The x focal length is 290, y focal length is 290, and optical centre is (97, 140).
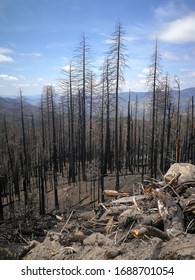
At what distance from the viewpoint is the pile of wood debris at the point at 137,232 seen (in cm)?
320

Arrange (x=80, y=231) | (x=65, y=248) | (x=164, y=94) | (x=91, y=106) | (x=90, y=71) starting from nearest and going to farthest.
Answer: (x=65, y=248) → (x=80, y=231) → (x=90, y=71) → (x=164, y=94) → (x=91, y=106)

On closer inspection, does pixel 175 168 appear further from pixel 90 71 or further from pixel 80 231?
pixel 90 71

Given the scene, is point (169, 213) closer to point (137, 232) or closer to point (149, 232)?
point (149, 232)

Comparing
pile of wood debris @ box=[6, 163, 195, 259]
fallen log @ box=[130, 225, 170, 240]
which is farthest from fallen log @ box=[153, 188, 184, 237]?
fallen log @ box=[130, 225, 170, 240]

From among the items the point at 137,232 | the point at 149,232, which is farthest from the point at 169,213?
the point at 137,232

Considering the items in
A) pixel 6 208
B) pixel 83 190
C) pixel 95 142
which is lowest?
pixel 6 208

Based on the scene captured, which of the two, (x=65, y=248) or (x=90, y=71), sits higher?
(x=90, y=71)

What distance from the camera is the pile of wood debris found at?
320 centimetres

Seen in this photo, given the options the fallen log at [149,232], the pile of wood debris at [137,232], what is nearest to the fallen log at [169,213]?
the pile of wood debris at [137,232]

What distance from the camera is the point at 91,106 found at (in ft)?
72.0

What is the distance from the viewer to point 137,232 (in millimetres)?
3383

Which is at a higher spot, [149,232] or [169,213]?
[169,213]

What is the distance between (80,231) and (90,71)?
15240 mm

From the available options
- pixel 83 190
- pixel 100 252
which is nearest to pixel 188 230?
pixel 100 252
